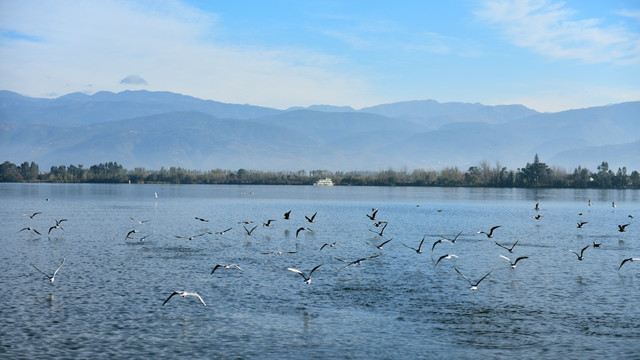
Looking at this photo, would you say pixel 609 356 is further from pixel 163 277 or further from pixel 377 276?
pixel 163 277

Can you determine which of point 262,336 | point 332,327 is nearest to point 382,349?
point 332,327

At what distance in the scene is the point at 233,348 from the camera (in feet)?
62.1

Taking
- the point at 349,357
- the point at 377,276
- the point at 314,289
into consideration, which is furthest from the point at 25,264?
the point at 349,357

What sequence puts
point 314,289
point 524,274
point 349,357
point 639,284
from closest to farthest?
point 349,357, point 314,289, point 639,284, point 524,274

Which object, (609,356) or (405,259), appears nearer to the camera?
(609,356)

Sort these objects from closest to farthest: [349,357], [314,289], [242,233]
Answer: [349,357] < [314,289] < [242,233]

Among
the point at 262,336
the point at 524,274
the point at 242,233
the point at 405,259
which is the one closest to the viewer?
the point at 262,336

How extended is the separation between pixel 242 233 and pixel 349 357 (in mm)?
31820

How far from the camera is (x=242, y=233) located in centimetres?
4938

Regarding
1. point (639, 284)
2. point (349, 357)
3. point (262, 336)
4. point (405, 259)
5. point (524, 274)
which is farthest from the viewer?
point (405, 259)

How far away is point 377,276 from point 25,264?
18591 mm

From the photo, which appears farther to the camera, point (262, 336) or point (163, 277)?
point (163, 277)

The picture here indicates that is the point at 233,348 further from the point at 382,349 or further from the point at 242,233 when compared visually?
the point at 242,233

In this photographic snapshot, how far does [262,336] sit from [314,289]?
676 cm
